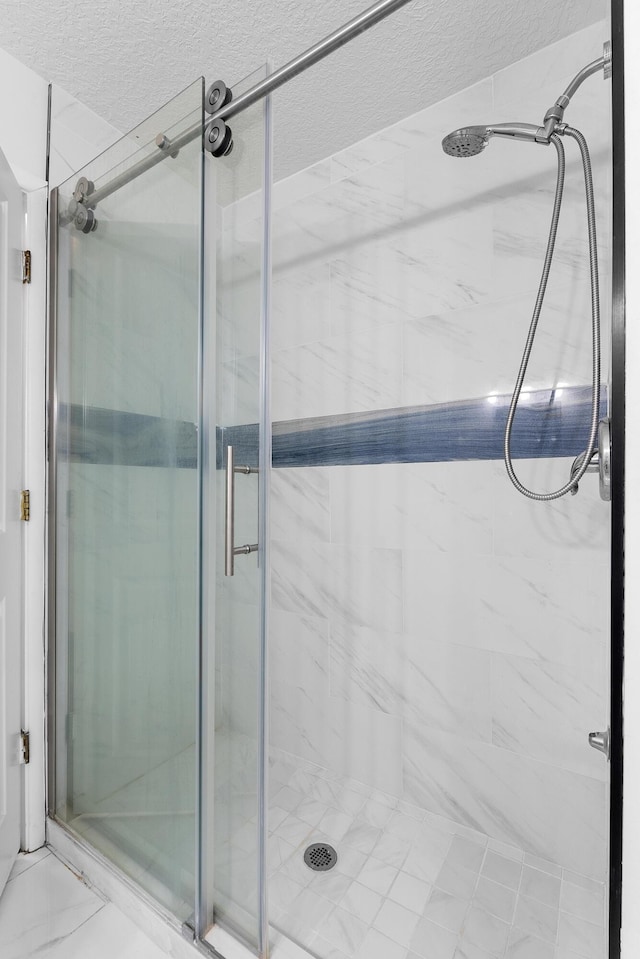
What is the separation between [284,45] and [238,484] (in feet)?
4.22

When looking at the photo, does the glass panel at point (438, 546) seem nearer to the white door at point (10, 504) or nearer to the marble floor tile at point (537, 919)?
the marble floor tile at point (537, 919)

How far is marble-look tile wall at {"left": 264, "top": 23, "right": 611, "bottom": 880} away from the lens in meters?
1.43

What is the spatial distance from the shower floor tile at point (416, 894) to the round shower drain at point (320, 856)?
0.02 m

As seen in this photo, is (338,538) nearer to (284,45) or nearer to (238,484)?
(238,484)

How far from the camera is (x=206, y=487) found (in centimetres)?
109

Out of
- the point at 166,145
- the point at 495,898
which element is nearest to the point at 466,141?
the point at 166,145

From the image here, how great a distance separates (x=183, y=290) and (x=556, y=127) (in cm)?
98

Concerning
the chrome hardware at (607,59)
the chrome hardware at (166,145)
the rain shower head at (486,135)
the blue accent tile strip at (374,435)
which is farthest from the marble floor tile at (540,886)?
the chrome hardware at (166,145)

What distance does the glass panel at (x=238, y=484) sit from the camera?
1.08 metres

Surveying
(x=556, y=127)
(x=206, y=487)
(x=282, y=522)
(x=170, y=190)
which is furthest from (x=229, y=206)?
(x=282, y=522)

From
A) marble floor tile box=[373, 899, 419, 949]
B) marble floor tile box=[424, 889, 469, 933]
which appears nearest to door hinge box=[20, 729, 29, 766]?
marble floor tile box=[373, 899, 419, 949]

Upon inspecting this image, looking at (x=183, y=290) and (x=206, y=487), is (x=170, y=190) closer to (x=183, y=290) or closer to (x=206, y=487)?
(x=183, y=290)

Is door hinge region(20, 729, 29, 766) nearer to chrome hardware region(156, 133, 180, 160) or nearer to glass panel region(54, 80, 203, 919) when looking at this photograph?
glass panel region(54, 80, 203, 919)

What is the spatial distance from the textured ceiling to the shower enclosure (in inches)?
3.5
